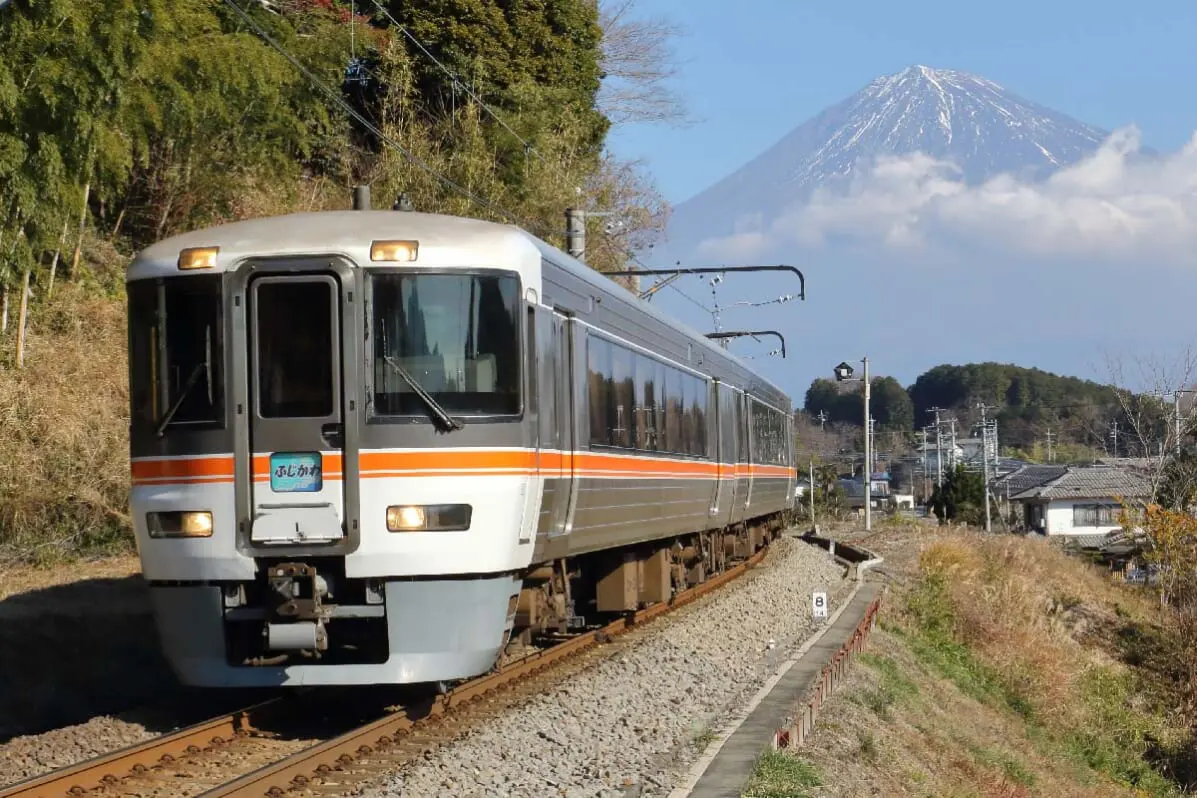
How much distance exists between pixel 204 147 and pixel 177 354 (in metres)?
13.6

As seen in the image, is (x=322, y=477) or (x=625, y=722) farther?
(x=625, y=722)

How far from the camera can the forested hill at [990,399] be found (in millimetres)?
114956

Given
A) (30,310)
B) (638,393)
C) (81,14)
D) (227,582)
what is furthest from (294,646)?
(30,310)

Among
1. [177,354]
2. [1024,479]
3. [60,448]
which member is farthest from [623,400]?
[1024,479]

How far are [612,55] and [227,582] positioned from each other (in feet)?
105

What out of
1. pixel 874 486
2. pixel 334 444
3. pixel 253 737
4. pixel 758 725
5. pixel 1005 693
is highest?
pixel 334 444

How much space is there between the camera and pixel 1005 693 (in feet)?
65.6

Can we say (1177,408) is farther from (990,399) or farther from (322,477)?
(990,399)

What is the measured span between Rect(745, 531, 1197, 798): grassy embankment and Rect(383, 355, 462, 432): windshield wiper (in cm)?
245

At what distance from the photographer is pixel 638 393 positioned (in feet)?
41.2

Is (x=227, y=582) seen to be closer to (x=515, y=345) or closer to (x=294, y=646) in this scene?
(x=294, y=646)

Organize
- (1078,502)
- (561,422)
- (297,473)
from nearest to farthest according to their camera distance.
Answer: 1. (297,473)
2. (561,422)
3. (1078,502)

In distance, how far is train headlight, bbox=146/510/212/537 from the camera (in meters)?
8.37

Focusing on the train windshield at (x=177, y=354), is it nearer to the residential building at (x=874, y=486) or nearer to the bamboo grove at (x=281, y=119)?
the bamboo grove at (x=281, y=119)
